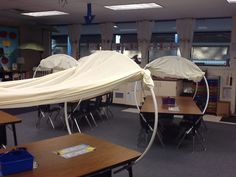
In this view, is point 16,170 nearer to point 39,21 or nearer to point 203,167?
point 203,167

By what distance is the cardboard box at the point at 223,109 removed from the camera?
8.49 meters

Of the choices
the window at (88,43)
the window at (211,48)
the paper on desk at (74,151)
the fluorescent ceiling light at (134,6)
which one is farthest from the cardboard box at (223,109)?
the paper on desk at (74,151)

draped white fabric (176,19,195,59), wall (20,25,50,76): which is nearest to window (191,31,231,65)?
draped white fabric (176,19,195,59)

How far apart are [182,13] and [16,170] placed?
7.00m

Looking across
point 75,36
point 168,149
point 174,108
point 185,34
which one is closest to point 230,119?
point 185,34

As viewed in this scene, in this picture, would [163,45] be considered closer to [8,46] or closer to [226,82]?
[226,82]

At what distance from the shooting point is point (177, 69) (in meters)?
6.19

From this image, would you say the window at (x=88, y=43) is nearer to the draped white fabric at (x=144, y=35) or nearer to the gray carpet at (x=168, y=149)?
the draped white fabric at (x=144, y=35)

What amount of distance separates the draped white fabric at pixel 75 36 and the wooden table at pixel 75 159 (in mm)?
8103

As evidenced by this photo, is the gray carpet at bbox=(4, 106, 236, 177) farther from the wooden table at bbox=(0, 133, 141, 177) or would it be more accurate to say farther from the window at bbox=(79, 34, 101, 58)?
the window at bbox=(79, 34, 101, 58)

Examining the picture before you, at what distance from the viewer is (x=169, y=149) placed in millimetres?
5453

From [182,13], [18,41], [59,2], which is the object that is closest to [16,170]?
[59,2]

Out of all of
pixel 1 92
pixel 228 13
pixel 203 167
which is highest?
pixel 228 13

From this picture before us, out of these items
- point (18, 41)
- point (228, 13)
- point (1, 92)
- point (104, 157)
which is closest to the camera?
point (1, 92)
